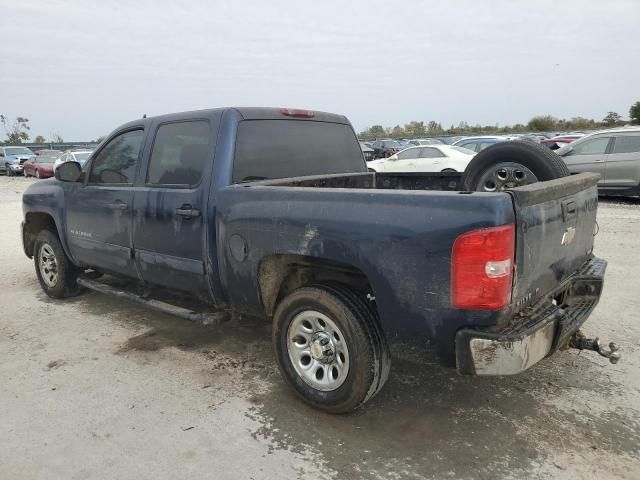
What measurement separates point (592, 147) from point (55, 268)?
37.5ft

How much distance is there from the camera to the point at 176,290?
424 centimetres

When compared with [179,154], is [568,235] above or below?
below

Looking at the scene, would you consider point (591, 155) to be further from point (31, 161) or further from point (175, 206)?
point (31, 161)

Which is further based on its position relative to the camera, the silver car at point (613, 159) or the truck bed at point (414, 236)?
the silver car at point (613, 159)

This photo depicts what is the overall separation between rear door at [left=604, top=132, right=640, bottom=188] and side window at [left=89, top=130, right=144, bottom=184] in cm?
1075

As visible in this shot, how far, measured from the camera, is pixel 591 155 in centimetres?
1195

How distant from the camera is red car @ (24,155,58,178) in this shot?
84.7ft

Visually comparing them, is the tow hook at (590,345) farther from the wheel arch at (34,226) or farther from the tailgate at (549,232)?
the wheel arch at (34,226)

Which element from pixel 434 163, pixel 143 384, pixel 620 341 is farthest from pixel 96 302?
pixel 434 163

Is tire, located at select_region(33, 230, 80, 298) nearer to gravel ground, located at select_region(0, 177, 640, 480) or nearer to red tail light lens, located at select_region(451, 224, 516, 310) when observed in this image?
gravel ground, located at select_region(0, 177, 640, 480)

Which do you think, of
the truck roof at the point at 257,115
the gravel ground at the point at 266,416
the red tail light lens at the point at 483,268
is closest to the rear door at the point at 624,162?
the gravel ground at the point at 266,416

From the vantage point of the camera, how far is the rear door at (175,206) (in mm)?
3764

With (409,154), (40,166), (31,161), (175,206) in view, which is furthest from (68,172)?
(31,161)

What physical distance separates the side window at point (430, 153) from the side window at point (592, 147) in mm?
3531
